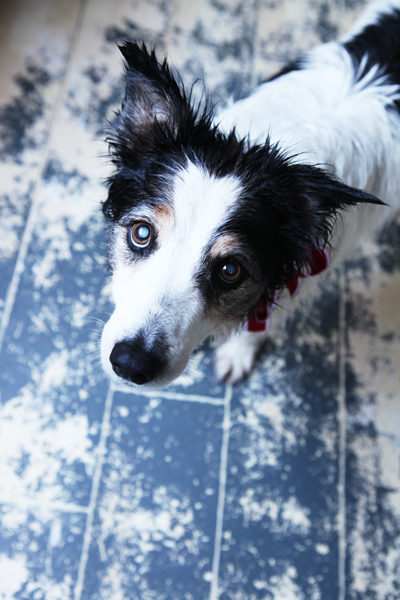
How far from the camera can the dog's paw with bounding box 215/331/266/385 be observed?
231 centimetres

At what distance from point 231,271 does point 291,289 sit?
39 cm

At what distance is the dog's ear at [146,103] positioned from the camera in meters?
1.43

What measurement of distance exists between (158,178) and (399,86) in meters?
1.23

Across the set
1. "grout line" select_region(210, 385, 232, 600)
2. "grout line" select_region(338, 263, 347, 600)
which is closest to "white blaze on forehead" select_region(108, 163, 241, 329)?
"grout line" select_region(210, 385, 232, 600)

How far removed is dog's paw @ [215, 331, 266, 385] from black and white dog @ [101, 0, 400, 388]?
428 mm

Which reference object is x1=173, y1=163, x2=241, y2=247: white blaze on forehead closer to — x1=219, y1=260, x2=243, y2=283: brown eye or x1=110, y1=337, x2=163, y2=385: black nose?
x1=219, y1=260, x2=243, y2=283: brown eye

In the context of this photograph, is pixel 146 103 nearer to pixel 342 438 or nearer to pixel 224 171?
pixel 224 171

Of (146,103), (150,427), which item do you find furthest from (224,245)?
(150,427)

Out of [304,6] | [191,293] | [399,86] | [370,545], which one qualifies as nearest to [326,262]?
[191,293]

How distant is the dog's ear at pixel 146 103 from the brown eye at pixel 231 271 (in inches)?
20.2

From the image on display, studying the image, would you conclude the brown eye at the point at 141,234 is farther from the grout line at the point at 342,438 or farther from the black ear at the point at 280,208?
the grout line at the point at 342,438

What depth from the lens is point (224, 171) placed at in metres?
1.48

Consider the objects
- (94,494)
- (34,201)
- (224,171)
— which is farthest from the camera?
(34,201)

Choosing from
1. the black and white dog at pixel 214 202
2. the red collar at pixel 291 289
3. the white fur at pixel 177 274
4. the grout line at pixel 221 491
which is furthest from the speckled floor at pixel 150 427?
the white fur at pixel 177 274
